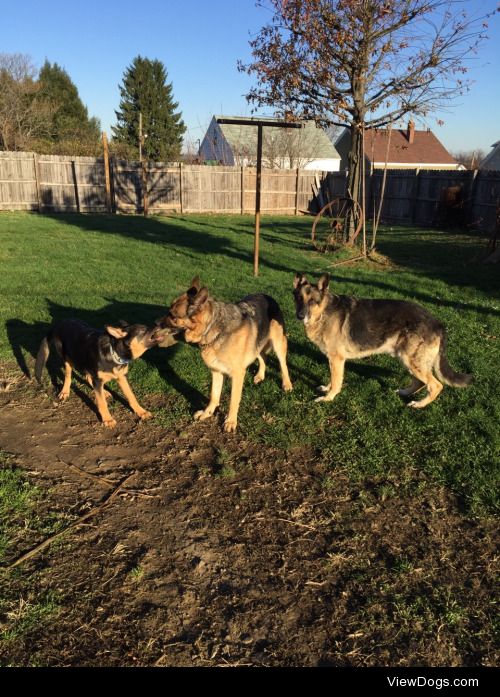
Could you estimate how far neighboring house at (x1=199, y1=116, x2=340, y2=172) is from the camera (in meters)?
41.5

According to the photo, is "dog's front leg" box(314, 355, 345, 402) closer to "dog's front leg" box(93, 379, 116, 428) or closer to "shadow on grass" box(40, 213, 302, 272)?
"dog's front leg" box(93, 379, 116, 428)

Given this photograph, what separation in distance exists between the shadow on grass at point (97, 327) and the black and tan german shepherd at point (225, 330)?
76 centimetres

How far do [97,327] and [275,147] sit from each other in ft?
129

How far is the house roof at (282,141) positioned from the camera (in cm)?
4144

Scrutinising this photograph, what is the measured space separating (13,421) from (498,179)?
23238 millimetres

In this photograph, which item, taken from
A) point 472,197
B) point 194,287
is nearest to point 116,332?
point 194,287

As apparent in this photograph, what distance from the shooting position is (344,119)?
15.4 m

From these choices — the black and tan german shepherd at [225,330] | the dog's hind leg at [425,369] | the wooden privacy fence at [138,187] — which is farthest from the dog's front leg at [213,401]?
the wooden privacy fence at [138,187]

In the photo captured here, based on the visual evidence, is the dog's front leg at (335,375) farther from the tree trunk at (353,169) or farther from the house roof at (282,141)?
the house roof at (282,141)

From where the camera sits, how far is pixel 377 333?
516 cm

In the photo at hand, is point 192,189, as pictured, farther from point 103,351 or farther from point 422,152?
point 422,152

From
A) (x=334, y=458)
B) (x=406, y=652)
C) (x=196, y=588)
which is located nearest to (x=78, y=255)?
(x=334, y=458)

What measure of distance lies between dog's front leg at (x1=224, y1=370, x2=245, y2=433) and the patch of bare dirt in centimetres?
32
